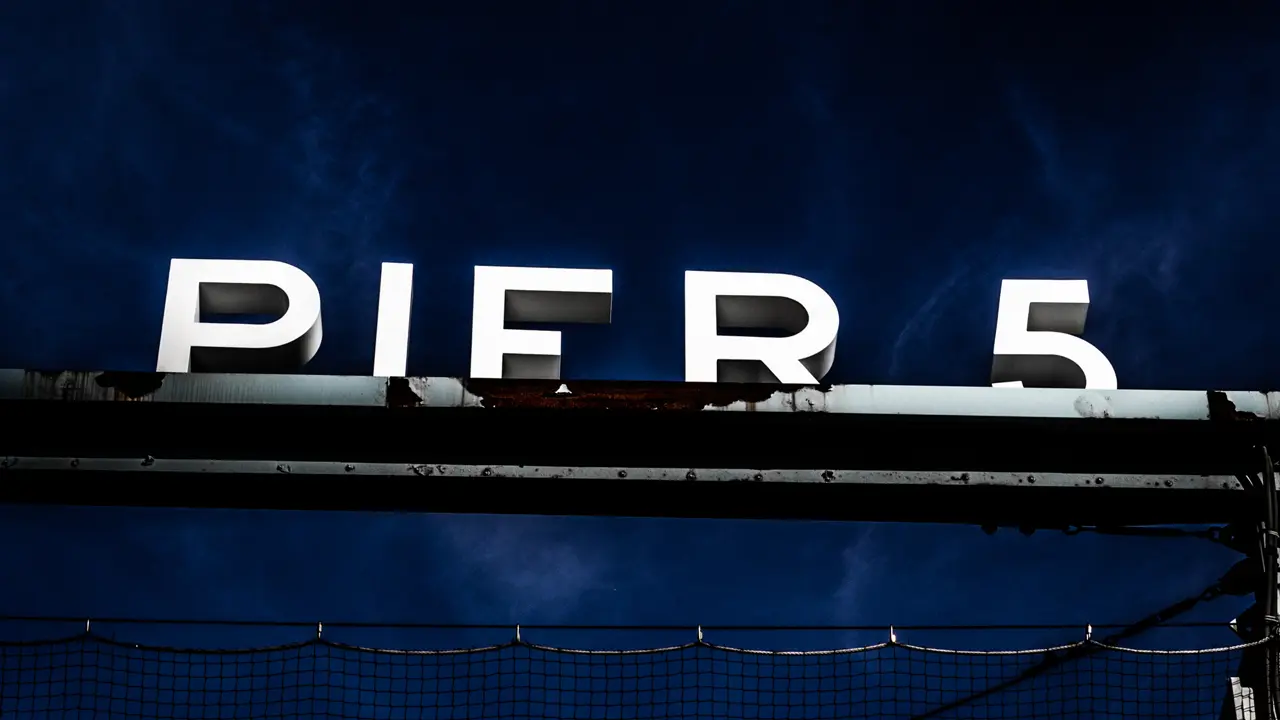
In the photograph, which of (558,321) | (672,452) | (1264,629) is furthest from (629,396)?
(1264,629)

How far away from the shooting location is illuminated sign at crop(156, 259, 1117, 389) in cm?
1092

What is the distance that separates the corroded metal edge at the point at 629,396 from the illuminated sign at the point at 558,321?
4.77 feet

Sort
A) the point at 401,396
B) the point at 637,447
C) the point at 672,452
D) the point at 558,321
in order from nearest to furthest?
the point at 401,396 < the point at 637,447 < the point at 672,452 < the point at 558,321

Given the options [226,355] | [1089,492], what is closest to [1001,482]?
[1089,492]

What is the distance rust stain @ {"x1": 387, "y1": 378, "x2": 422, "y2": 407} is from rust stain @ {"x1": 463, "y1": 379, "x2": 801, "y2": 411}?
36 cm

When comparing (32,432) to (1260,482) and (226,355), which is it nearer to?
(226,355)

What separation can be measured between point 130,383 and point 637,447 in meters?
3.41

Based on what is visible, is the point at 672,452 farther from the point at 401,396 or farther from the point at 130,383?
the point at 130,383

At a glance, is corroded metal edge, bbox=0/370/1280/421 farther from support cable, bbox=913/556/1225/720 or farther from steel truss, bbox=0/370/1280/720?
support cable, bbox=913/556/1225/720

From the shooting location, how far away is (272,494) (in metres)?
9.77

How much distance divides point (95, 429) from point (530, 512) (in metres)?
3.05

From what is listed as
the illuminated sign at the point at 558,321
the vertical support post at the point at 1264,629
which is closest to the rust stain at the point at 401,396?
the illuminated sign at the point at 558,321

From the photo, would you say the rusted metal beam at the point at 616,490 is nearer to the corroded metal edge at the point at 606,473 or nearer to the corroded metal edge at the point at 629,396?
the corroded metal edge at the point at 606,473

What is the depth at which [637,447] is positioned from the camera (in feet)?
31.1
